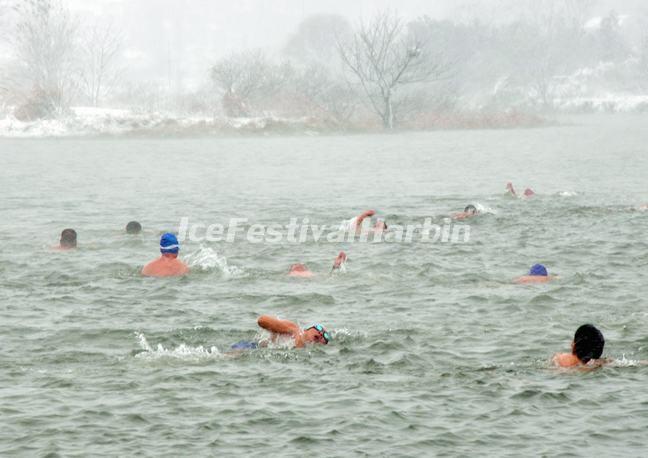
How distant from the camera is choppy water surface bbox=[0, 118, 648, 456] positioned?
397 inches

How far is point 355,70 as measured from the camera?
78062mm

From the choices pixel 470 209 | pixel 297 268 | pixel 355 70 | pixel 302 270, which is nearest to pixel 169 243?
pixel 297 268

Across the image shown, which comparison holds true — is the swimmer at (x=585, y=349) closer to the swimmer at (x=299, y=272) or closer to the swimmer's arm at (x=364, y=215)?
the swimmer at (x=299, y=272)

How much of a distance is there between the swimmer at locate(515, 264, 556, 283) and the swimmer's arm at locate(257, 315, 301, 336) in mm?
5726

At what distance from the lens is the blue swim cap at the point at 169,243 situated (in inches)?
695

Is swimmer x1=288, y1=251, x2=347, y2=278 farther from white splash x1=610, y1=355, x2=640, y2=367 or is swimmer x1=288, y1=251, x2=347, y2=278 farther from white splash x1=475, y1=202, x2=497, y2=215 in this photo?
white splash x1=475, y1=202, x2=497, y2=215

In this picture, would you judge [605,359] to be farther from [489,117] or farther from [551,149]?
[489,117]

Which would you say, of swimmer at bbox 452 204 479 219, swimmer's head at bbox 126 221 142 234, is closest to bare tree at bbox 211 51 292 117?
swimmer at bbox 452 204 479 219

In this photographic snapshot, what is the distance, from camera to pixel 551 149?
56719 millimetres

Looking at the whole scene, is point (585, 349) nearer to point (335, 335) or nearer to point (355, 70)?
point (335, 335)

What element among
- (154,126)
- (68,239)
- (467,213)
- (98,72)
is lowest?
(68,239)

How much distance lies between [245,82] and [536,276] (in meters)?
66.5

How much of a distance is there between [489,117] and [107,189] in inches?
1973

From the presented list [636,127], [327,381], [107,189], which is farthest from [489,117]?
[327,381]
